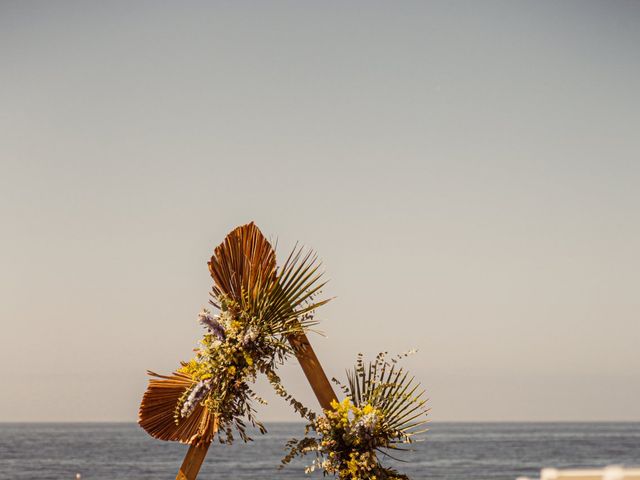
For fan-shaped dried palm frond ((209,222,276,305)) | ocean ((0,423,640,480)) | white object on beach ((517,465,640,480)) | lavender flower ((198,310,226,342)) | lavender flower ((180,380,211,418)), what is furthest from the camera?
ocean ((0,423,640,480))

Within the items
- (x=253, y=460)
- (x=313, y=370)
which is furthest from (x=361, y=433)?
(x=253, y=460)

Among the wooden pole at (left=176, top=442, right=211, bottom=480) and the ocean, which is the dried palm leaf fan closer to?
the wooden pole at (left=176, top=442, right=211, bottom=480)

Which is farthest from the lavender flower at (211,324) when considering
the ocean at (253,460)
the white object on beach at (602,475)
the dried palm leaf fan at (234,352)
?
the ocean at (253,460)

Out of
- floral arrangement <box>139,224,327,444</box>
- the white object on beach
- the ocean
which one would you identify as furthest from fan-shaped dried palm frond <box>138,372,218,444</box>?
the ocean

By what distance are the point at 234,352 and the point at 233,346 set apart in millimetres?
63

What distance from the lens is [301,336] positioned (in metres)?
8.52

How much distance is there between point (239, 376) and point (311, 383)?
698mm

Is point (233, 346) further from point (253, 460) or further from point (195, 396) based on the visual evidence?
point (253, 460)

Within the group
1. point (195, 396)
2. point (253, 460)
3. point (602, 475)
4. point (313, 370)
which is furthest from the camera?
point (253, 460)

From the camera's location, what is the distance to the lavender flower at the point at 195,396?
8.28m

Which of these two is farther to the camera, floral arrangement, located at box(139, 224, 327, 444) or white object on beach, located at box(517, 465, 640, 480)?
floral arrangement, located at box(139, 224, 327, 444)

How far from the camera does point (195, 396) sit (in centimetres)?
831

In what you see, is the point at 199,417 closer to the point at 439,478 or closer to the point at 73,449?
the point at 439,478

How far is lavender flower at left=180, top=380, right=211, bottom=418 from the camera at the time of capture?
8281mm
